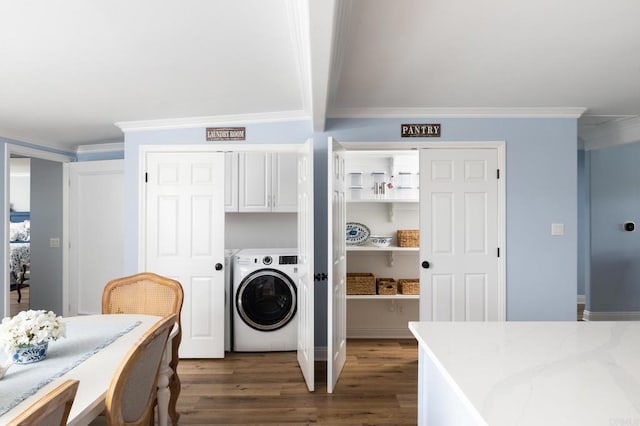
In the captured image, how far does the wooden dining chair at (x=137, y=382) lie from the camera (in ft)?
4.27

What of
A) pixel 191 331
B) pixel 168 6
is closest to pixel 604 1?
pixel 168 6

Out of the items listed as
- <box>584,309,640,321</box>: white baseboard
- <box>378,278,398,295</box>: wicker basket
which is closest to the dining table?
<box>378,278,398,295</box>: wicker basket

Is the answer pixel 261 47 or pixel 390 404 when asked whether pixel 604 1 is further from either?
pixel 390 404

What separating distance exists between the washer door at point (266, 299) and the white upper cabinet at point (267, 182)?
0.75 m

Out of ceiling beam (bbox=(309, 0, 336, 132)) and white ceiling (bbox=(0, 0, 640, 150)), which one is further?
white ceiling (bbox=(0, 0, 640, 150))

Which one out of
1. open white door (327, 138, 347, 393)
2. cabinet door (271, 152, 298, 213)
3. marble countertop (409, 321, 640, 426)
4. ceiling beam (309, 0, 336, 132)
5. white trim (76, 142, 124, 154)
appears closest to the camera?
marble countertop (409, 321, 640, 426)

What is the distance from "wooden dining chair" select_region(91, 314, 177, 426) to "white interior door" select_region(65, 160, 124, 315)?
10.9 ft

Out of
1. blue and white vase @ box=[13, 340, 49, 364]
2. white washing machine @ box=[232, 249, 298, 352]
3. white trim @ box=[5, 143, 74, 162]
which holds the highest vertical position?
white trim @ box=[5, 143, 74, 162]

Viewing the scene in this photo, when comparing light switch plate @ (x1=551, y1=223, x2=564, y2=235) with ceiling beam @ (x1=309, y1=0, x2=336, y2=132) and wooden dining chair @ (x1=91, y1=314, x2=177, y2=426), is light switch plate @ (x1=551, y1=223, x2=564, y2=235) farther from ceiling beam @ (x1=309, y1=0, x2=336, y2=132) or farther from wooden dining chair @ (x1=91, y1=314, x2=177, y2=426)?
wooden dining chair @ (x1=91, y1=314, x2=177, y2=426)

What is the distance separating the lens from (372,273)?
4.38 metres

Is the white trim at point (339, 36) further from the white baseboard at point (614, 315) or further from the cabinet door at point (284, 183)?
the white baseboard at point (614, 315)

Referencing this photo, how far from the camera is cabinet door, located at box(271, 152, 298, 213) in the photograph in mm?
4152

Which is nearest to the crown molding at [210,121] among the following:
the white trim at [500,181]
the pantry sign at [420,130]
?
the white trim at [500,181]

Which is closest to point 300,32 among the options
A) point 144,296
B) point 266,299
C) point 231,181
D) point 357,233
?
point 144,296
